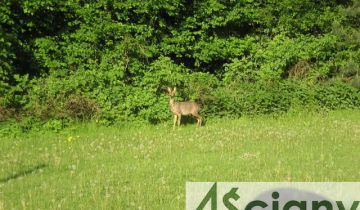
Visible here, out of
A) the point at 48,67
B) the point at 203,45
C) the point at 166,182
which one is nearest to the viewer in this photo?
the point at 166,182

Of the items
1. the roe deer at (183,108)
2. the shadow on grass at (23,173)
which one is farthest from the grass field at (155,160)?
the roe deer at (183,108)

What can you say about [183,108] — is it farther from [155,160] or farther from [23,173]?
[23,173]

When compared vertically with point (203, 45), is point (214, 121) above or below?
below

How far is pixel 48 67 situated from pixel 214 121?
18.7ft

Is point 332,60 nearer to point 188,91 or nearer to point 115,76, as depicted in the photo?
point 188,91

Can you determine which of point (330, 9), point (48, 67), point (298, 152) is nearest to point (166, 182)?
point (298, 152)

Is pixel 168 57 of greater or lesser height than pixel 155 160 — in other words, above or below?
above

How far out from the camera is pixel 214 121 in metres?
15.9

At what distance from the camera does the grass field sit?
7.84 metres

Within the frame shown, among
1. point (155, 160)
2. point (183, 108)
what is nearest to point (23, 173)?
point (155, 160)

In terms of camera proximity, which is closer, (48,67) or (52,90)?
(52,90)

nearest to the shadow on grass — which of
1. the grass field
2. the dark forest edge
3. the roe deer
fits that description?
the grass field

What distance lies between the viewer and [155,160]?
10.3 metres

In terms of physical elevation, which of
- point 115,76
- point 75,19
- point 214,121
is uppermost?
point 75,19
